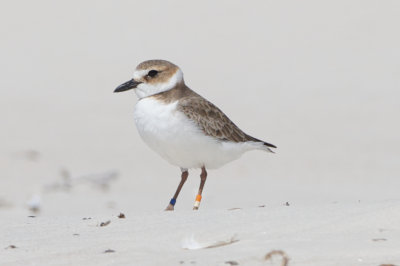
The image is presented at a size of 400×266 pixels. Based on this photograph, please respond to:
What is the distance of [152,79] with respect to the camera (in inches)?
340

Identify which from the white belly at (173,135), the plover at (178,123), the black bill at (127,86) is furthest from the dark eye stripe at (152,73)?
the white belly at (173,135)

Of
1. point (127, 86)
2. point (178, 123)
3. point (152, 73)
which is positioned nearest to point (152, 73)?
point (152, 73)

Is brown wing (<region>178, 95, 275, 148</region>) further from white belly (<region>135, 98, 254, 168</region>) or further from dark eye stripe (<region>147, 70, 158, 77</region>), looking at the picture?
dark eye stripe (<region>147, 70, 158, 77</region>)

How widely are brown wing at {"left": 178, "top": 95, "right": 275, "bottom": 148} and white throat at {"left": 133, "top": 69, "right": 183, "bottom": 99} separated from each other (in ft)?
0.67

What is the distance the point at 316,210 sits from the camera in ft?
22.3

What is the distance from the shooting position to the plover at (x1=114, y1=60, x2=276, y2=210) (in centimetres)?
827

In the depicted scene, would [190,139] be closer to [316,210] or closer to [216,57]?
[316,210]

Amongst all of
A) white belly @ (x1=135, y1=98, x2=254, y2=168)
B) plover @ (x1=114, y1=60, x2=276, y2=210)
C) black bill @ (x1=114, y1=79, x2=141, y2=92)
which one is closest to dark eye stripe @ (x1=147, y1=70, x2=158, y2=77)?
plover @ (x1=114, y1=60, x2=276, y2=210)

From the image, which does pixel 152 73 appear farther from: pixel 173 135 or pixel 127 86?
pixel 173 135

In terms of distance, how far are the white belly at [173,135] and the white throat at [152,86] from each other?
0.15m

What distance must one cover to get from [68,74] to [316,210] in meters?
16.6

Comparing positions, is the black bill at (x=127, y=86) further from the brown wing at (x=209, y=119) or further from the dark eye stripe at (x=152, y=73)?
the brown wing at (x=209, y=119)

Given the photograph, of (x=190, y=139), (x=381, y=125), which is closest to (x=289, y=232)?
(x=190, y=139)

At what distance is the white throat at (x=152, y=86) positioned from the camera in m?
8.62
